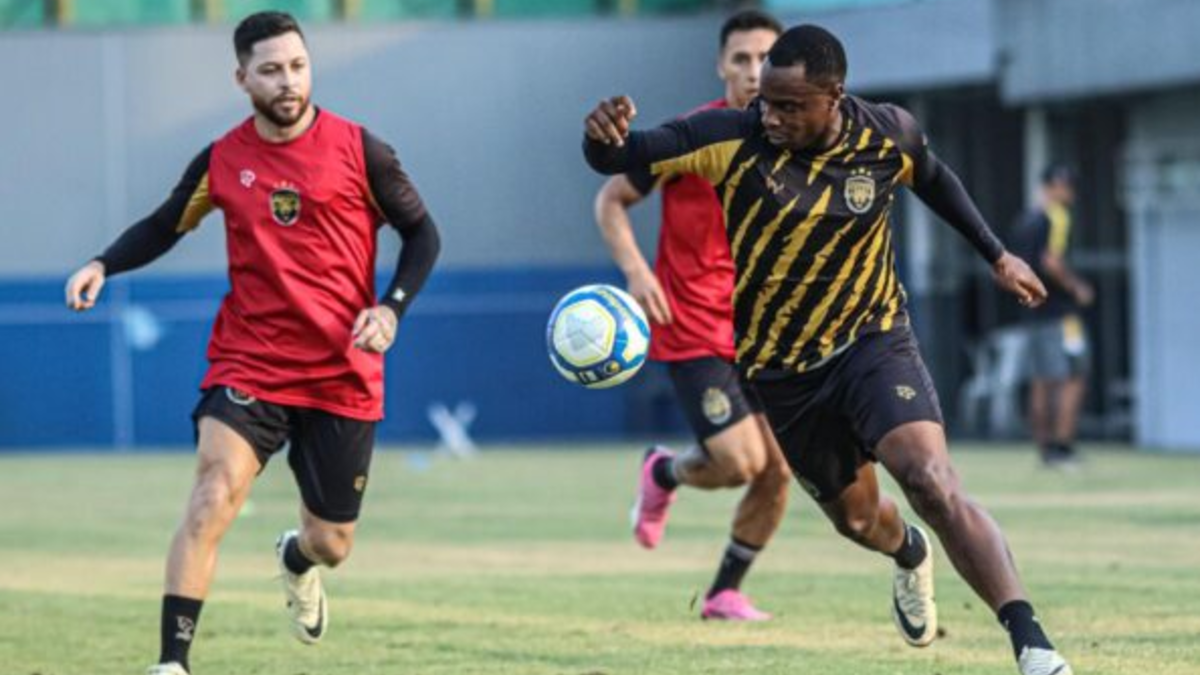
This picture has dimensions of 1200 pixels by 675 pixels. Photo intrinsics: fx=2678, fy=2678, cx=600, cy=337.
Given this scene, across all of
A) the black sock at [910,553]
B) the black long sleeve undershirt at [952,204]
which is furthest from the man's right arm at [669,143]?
the black sock at [910,553]

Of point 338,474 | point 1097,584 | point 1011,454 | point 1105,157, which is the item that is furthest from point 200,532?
point 1105,157

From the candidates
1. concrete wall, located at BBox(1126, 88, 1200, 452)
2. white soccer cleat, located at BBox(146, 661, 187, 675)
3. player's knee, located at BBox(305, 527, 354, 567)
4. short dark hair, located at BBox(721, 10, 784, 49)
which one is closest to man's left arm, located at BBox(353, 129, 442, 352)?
player's knee, located at BBox(305, 527, 354, 567)

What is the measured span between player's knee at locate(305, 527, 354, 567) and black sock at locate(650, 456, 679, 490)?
2.61 meters

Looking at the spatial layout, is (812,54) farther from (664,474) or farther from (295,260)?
(664,474)

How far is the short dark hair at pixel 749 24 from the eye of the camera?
11.7m

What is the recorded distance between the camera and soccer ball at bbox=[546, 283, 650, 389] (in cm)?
988

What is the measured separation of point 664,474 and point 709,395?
75 cm

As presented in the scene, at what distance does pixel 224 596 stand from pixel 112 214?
23.8 meters

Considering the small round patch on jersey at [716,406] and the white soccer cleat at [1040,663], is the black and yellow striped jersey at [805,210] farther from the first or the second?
the small round patch on jersey at [716,406]

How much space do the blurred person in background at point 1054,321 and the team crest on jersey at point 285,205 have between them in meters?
13.3

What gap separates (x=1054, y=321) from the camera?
75.4 ft

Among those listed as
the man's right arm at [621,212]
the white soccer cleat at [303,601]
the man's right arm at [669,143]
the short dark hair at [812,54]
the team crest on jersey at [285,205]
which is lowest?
the white soccer cleat at [303,601]

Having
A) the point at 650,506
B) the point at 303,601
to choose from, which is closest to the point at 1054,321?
the point at 650,506

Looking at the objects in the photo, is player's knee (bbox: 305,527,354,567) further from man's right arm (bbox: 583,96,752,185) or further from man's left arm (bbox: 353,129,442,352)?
man's right arm (bbox: 583,96,752,185)
